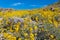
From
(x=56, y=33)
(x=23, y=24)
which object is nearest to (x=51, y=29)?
(x=56, y=33)

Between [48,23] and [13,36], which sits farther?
[48,23]

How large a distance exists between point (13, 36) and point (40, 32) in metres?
1.14

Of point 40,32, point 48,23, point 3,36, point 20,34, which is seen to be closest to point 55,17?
point 48,23

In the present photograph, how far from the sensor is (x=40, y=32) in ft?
25.8

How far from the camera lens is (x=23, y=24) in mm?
7785

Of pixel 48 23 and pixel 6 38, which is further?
pixel 48 23

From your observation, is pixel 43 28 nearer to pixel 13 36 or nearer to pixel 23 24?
pixel 23 24

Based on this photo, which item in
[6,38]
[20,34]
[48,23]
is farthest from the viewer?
[48,23]

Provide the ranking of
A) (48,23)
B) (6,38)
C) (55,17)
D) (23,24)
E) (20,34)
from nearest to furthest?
(6,38) → (20,34) → (23,24) → (48,23) → (55,17)

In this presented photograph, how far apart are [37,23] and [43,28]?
0.46 metres

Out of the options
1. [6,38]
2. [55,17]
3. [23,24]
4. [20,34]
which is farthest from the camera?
[55,17]

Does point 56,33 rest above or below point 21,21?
below

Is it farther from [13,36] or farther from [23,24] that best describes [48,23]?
[13,36]

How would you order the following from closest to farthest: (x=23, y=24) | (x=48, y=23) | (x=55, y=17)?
(x=23, y=24) < (x=48, y=23) < (x=55, y=17)
